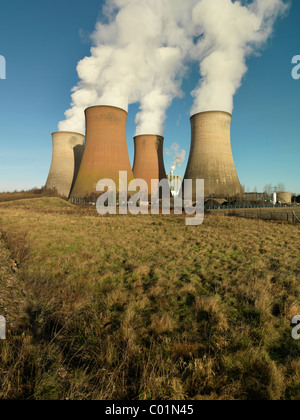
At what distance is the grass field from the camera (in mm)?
1629

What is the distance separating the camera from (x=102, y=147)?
20188 millimetres

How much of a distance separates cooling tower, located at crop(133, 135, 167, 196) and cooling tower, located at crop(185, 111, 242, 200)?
7295 millimetres

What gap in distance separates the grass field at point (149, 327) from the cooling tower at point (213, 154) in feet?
55.1

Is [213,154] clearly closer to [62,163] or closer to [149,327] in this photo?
[62,163]

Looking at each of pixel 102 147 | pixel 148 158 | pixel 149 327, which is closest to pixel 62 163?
pixel 102 147

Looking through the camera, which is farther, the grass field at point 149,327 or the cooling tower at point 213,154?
the cooling tower at point 213,154

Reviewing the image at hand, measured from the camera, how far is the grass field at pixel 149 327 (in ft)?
5.34

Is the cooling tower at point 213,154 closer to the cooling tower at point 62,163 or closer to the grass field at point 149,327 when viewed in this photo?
the cooling tower at point 62,163

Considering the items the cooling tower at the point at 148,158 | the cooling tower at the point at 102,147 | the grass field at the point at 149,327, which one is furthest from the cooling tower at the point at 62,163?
the grass field at the point at 149,327

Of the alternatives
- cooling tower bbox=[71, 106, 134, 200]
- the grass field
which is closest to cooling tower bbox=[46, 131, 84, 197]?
cooling tower bbox=[71, 106, 134, 200]

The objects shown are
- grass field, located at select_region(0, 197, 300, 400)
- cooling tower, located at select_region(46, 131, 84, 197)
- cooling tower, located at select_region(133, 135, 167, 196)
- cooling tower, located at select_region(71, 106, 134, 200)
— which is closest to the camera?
grass field, located at select_region(0, 197, 300, 400)

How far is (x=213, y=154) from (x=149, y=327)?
2028 cm

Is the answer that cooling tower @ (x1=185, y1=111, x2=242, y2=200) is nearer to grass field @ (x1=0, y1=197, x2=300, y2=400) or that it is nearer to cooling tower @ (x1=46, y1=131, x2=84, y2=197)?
cooling tower @ (x1=46, y1=131, x2=84, y2=197)

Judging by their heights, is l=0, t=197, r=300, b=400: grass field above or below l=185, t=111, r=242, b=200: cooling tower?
below
